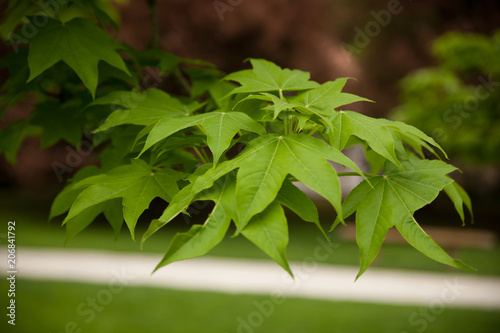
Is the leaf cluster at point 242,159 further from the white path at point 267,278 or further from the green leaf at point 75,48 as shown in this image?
the white path at point 267,278

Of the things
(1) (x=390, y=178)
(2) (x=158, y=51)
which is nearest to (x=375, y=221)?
(1) (x=390, y=178)

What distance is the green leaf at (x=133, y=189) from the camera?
1.33 metres

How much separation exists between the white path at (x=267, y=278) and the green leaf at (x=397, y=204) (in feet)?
17.8

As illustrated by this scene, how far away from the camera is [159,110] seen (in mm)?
1686

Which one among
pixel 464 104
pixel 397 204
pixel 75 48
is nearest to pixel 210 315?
pixel 75 48

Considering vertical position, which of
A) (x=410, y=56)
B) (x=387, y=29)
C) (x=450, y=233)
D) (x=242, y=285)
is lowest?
(x=450, y=233)

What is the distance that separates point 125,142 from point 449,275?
7583 millimetres

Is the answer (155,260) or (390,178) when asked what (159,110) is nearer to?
(390,178)

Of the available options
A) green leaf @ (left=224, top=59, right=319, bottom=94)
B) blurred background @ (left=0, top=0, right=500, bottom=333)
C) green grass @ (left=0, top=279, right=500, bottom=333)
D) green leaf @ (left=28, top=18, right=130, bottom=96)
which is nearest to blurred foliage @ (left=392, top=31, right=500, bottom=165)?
blurred background @ (left=0, top=0, right=500, bottom=333)

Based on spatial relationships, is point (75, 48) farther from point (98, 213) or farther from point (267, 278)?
point (267, 278)

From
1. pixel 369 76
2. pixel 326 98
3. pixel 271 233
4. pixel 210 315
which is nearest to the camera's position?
pixel 271 233

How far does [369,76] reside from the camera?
57.5 ft

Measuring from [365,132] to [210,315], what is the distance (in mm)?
4860

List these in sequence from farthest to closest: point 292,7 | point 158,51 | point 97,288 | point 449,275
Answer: point 292,7, point 449,275, point 97,288, point 158,51
